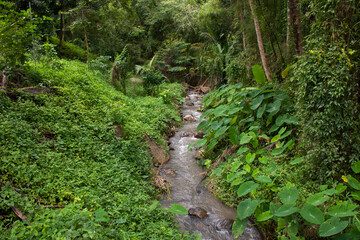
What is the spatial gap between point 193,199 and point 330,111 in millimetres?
3099

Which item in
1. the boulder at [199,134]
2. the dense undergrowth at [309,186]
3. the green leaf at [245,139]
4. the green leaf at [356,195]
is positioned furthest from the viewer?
the boulder at [199,134]

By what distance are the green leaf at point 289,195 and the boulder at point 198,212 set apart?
1746mm

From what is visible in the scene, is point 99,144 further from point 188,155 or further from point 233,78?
point 233,78

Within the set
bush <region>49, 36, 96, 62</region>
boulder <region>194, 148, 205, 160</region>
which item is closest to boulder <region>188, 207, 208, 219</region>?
boulder <region>194, 148, 205, 160</region>

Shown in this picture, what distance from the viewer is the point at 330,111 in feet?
10.2

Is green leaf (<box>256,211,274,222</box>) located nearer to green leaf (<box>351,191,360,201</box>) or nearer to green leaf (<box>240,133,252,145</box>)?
green leaf (<box>351,191,360,201</box>)

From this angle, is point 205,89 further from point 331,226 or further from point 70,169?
point 331,226

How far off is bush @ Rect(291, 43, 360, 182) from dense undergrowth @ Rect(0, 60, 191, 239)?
2522 millimetres

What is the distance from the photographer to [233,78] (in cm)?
856

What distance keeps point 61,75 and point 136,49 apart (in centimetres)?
1104

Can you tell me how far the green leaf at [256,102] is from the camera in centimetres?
456

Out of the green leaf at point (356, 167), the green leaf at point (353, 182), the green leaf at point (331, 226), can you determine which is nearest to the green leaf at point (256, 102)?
the green leaf at point (356, 167)

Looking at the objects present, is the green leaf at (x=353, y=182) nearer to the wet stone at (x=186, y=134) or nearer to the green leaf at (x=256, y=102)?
the green leaf at (x=256, y=102)

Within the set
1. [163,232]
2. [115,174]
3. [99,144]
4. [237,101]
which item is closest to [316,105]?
[237,101]
